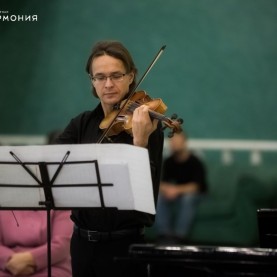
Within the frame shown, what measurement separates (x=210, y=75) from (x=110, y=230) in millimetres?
3931

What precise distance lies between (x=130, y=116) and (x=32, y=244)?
2.87ft

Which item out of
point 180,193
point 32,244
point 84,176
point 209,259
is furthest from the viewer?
point 180,193

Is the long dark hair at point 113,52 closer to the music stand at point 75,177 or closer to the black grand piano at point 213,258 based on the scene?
the music stand at point 75,177

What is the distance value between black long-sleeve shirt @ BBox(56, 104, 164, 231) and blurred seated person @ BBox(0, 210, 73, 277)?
1.61 feet

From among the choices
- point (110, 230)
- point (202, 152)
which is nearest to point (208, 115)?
point (202, 152)

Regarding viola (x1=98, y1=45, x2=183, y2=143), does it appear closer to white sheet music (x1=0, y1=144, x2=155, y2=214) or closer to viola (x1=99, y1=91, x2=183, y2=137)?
viola (x1=99, y1=91, x2=183, y2=137)

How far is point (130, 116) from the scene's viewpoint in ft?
8.66


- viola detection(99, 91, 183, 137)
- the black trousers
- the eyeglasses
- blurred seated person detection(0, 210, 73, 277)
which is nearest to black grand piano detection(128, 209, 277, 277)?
the black trousers

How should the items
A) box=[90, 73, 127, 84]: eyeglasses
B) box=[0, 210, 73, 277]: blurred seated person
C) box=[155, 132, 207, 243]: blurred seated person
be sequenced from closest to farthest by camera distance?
box=[90, 73, 127, 84]: eyeglasses, box=[0, 210, 73, 277]: blurred seated person, box=[155, 132, 207, 243]: blurred seated person

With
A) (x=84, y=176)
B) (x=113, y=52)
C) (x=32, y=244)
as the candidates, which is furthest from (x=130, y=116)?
(x=32, y=244)

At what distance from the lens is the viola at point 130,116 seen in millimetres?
2615

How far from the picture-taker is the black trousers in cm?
254

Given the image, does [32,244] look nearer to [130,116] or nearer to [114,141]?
[114,141]

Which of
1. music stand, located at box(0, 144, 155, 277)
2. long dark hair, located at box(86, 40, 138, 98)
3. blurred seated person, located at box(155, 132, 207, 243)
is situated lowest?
blurred seated person, located at box(155, 132, 207, 243)
